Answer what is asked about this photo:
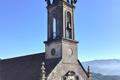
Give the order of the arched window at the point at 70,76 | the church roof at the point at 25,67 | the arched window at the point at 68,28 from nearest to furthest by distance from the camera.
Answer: the church roof at the point at 25,67 → the arched window at the point at 70,76 → the arched window at the point at 68,28

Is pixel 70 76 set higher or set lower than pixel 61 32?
lower

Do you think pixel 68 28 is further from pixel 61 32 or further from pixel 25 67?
pixel 25 67

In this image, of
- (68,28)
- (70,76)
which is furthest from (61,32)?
(70,76)

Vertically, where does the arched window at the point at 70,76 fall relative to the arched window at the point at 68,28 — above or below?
below

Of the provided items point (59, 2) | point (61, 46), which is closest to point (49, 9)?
point (59, 2)

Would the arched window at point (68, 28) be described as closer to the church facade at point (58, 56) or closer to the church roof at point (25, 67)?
the church facade at point (58, 56)

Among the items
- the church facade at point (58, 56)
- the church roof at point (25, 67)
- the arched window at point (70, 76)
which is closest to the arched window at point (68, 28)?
the church facade at point (58, 56)

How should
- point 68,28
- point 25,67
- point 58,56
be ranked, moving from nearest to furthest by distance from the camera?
1. point 58,56
2. point 25,67
3. point 68,28

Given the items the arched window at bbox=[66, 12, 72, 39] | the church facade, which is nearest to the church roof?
the church facade

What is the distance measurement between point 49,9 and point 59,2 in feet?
5.45

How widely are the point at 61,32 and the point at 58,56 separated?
9.19 ft

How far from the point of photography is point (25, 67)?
32781mm

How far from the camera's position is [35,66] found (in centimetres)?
3177

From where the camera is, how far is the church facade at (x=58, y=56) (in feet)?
101
